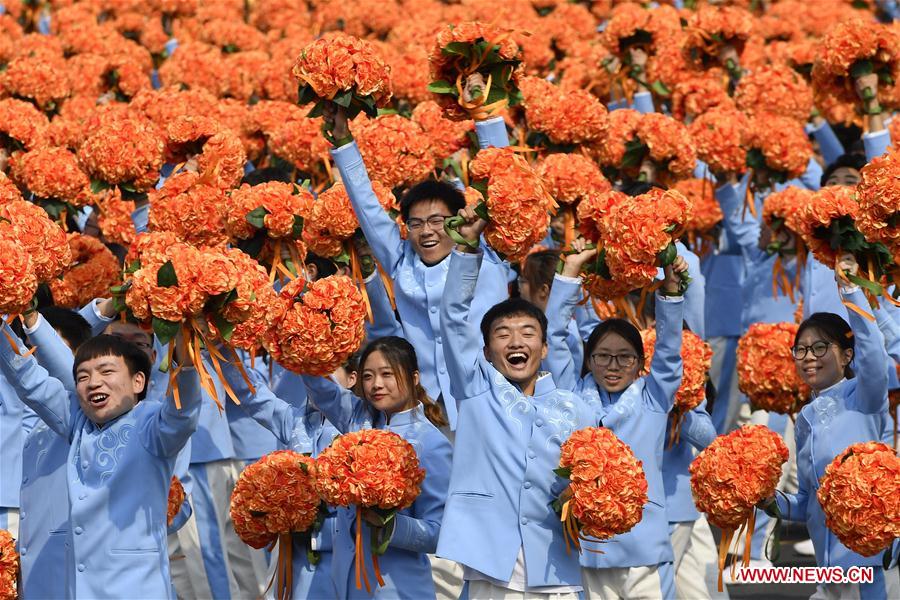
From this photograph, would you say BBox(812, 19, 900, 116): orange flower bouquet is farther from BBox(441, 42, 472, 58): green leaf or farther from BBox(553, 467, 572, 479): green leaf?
BBox(553, 467, 572, 479): green leaf

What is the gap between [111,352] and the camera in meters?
7.42

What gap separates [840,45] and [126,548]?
5.76 meters

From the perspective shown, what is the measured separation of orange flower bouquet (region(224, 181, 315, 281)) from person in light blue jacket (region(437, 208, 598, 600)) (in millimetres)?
1857

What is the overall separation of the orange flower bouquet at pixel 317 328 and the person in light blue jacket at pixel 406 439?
275 millimetres

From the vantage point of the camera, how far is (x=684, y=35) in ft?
42.4

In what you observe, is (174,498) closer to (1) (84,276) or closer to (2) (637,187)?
(1) (84,276)

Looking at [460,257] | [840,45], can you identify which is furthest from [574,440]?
[840,45]

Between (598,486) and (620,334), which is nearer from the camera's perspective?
(598,486)

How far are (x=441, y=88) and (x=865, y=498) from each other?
330 cm

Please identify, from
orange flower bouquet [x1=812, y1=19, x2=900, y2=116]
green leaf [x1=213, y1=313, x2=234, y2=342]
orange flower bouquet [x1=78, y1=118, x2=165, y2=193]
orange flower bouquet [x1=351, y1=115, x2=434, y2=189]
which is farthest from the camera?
orange flower bouquet [x1=812, y1=19, x2=900, y2=116]

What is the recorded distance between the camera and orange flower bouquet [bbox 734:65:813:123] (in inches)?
495

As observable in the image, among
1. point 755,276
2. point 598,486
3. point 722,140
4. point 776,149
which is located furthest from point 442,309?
point 755,276

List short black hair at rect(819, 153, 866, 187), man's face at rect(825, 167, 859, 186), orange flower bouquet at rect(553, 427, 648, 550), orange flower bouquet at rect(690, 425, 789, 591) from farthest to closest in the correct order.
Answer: short black hair at rect(819, 153, 866, 187) < man's face at rect(825, 167, 859, 186) < orange flower bouquet at rect(690, 425, 789, 591) < orange flower bouquet at rect(553, 427, 648, 550)

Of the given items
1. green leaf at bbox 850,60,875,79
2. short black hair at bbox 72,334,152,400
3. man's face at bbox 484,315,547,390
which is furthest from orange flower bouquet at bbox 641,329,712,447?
short black hair at bbox 72,334,152,400
